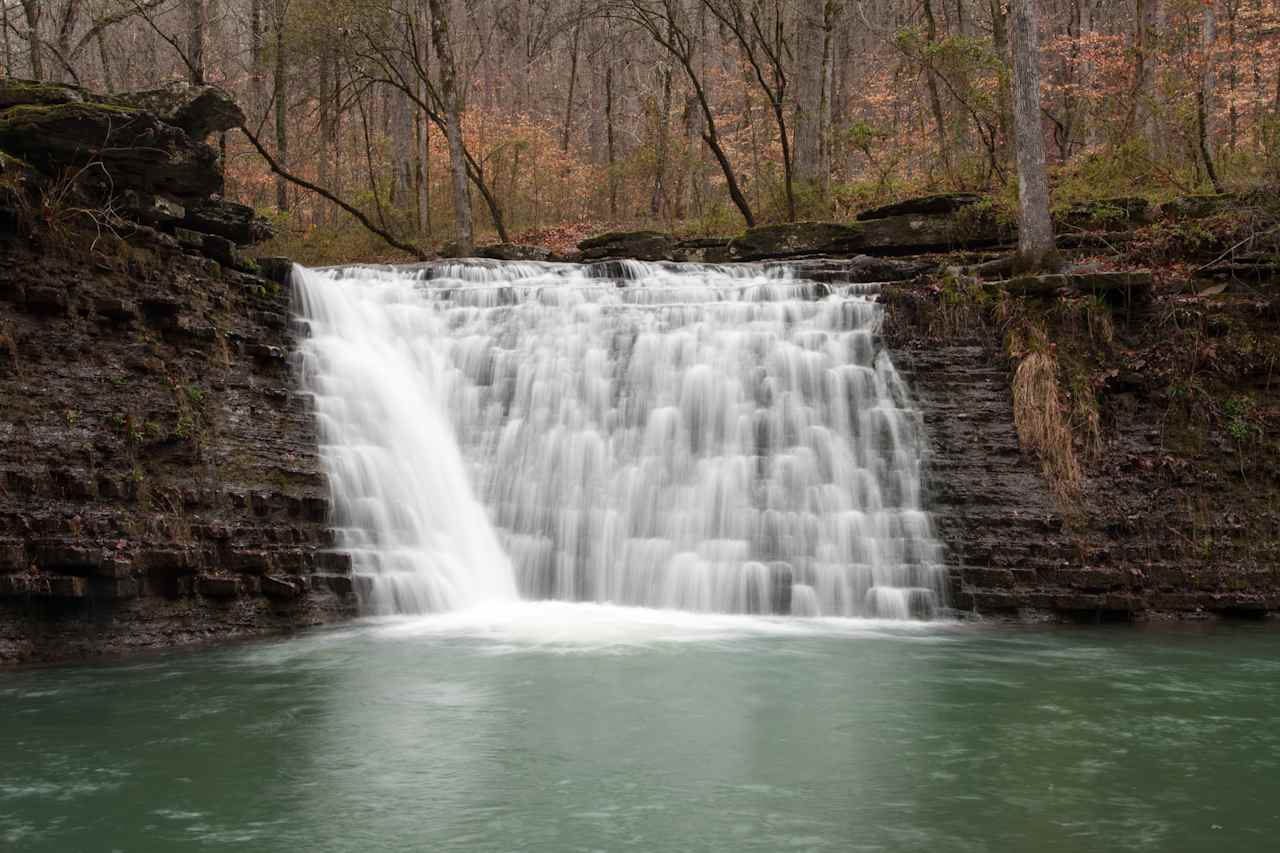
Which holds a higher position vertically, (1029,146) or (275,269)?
(1029,146)

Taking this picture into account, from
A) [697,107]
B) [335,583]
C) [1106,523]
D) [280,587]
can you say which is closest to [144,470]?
[280,587]

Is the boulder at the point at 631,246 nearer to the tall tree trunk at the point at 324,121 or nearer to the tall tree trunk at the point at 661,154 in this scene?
the tall tree trunk at the point at 661,154

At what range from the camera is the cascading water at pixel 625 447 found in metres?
10.5

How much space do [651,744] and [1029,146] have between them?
1050 centimetres

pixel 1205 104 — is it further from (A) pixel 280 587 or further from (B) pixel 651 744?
(A) pixel 280 587

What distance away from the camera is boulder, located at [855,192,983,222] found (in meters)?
15.7

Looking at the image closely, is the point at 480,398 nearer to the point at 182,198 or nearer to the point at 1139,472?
the point at 182,198

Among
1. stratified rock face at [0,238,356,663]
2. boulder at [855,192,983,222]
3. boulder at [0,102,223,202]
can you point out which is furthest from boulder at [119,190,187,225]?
boulder at [855,192,983,222]

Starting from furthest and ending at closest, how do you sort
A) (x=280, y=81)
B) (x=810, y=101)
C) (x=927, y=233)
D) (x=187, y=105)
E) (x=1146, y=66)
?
(x=280, y=81) < (x=810, y=101) < (x=1146, y=66) < (x=927, y=233) < (x=187, y=105)

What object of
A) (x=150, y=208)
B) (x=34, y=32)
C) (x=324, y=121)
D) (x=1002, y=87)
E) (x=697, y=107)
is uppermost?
(x=697, y=107)

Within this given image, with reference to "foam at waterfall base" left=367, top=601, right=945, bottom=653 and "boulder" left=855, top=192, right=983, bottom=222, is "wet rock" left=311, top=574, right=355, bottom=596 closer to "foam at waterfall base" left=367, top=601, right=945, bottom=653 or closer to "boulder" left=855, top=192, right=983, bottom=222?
"foam at waterfall base" left=367, top=601, right=945, bottom=653

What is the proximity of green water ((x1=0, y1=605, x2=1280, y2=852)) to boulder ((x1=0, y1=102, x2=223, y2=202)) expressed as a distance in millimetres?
5002

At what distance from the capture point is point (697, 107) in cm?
2798

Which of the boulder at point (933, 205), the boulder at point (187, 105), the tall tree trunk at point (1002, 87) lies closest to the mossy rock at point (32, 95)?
the boulder at point (187, 105)
